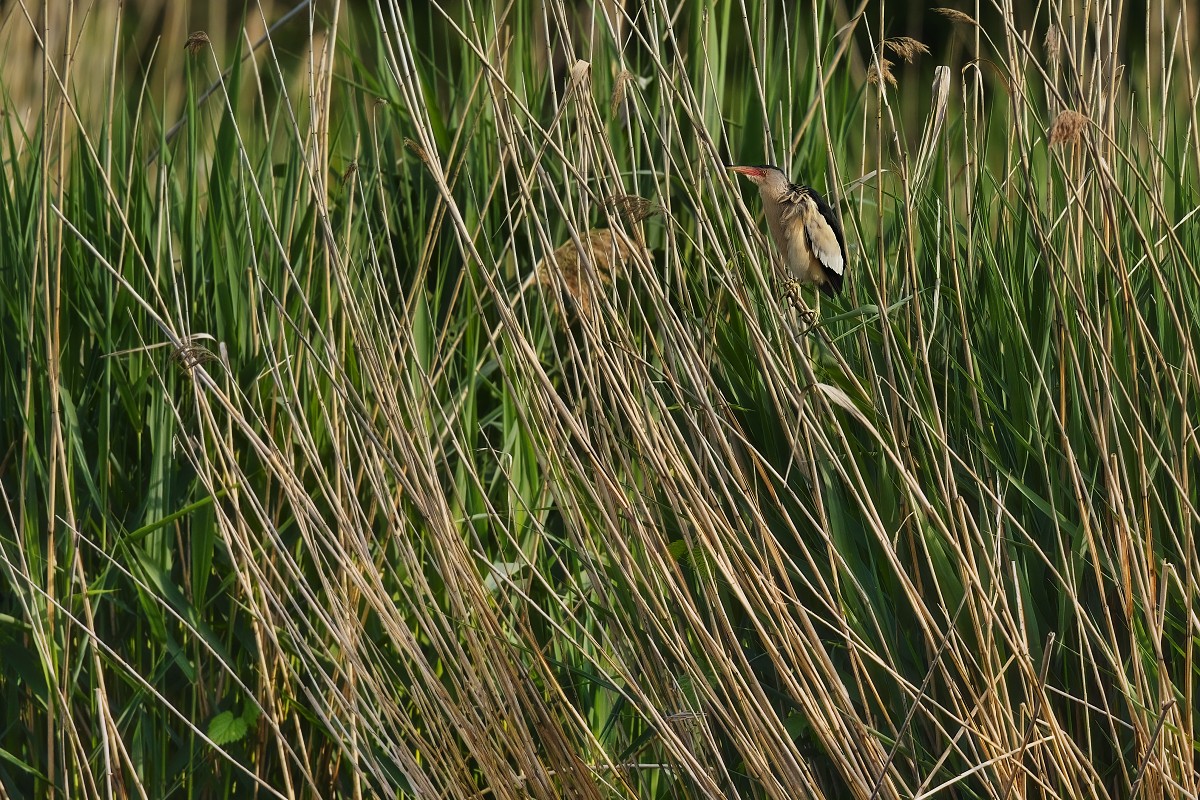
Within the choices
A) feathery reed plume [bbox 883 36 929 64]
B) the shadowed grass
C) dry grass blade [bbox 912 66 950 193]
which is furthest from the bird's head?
feathery reed plume [bbox 883 36 929 64]

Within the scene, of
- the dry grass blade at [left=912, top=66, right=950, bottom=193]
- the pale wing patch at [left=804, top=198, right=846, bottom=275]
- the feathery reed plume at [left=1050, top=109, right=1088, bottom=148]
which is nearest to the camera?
the feathery reed plume at [left=1050, top=109, right=1088, bottom=148]

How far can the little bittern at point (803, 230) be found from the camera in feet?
5.84

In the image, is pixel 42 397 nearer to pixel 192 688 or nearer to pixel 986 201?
pixel 192 688

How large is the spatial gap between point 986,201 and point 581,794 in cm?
97

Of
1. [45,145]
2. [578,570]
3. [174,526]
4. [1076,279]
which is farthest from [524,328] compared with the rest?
[1076,279]

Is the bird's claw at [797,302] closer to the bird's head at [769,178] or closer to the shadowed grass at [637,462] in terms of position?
the shadowed grass at [637,462]

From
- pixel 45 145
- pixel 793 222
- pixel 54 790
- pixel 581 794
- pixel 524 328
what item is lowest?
pixel 54 790

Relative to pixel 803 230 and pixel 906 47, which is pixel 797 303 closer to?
pixel 803 230

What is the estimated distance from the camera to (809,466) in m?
1.43

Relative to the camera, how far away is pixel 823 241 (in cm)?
177

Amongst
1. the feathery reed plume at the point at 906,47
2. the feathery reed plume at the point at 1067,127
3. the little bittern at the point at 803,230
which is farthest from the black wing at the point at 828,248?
the feathery reed plume at the point at 1067,127

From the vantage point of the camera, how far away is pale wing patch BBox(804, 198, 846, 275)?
1771 millimetres

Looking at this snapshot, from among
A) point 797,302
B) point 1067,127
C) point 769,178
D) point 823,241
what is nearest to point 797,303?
point 797,302

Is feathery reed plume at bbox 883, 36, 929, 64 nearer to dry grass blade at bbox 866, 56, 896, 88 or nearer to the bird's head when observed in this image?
dry grass blade at bbox 866, 56, 896, 88
